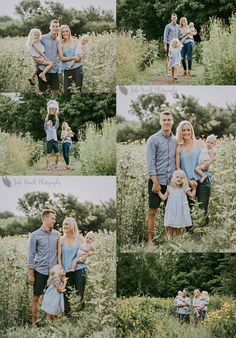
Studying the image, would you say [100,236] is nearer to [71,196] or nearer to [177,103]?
[71,196]

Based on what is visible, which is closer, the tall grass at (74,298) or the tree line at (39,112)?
the tall grass at (74,298)

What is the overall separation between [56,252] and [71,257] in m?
0.11

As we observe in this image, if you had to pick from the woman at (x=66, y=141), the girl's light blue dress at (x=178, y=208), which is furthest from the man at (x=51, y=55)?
the girl's light blue dress at (x=178, y=208)

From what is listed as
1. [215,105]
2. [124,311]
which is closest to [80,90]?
[215,105]

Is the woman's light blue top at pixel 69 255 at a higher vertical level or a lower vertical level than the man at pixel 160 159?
lower

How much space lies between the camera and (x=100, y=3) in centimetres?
613

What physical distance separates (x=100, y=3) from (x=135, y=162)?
3.75 feet

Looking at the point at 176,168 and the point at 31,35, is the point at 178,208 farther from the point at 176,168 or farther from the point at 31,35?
the point at 31,35

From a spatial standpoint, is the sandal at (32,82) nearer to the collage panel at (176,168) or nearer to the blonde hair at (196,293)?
the collage panel at (176,168)

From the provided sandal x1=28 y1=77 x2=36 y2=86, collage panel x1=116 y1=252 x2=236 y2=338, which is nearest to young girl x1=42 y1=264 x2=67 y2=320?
collage panel x1=116 y1=252 x2=236 y2=338

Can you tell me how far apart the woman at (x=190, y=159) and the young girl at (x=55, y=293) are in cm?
110

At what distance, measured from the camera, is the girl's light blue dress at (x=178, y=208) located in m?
6.11

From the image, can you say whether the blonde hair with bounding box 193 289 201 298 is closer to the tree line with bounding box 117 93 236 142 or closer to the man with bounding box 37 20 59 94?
the tree line with bounding box 117 93 236 142

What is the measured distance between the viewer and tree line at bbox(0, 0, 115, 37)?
20.1ft
